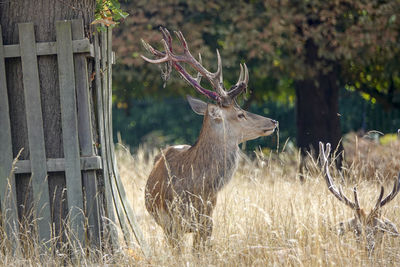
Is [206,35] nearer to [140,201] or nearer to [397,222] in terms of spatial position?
[140,201]

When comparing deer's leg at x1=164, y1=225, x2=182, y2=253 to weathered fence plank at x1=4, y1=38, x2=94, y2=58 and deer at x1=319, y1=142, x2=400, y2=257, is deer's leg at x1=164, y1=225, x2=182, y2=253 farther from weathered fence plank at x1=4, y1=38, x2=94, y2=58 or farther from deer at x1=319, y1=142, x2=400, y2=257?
weathered fence plank at x1=4, y1=38, x2=94, y2=58

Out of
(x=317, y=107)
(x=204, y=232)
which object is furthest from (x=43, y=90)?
(x=317, y=107)

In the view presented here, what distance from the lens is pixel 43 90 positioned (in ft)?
16.5

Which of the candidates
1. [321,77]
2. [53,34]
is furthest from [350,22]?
[53,34]

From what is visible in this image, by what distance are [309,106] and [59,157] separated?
294 inches

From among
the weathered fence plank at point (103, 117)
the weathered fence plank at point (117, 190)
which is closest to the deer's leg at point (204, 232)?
the weathered fence plank at point (117, 190)

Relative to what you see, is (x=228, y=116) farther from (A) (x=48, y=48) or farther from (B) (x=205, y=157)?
(A) (x=48, y=48)

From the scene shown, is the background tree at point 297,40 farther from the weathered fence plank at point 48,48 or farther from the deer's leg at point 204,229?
the weathered fence plank at point 48,48

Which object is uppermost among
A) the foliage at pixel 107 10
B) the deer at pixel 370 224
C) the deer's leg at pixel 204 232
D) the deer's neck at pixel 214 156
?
the foliage at pixel 107 10

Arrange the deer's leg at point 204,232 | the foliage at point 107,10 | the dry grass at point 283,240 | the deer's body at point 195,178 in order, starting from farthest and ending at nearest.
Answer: the deer's body at point 195,178 → the foliage at point 107,10 → the deer's leg at point 204,232 → the dry grass at point 283,240

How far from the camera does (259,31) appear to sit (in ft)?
36.5

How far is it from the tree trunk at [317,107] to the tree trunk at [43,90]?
6886mm

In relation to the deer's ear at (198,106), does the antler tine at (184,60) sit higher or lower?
higher

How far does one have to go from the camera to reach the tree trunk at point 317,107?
11.4 metres
